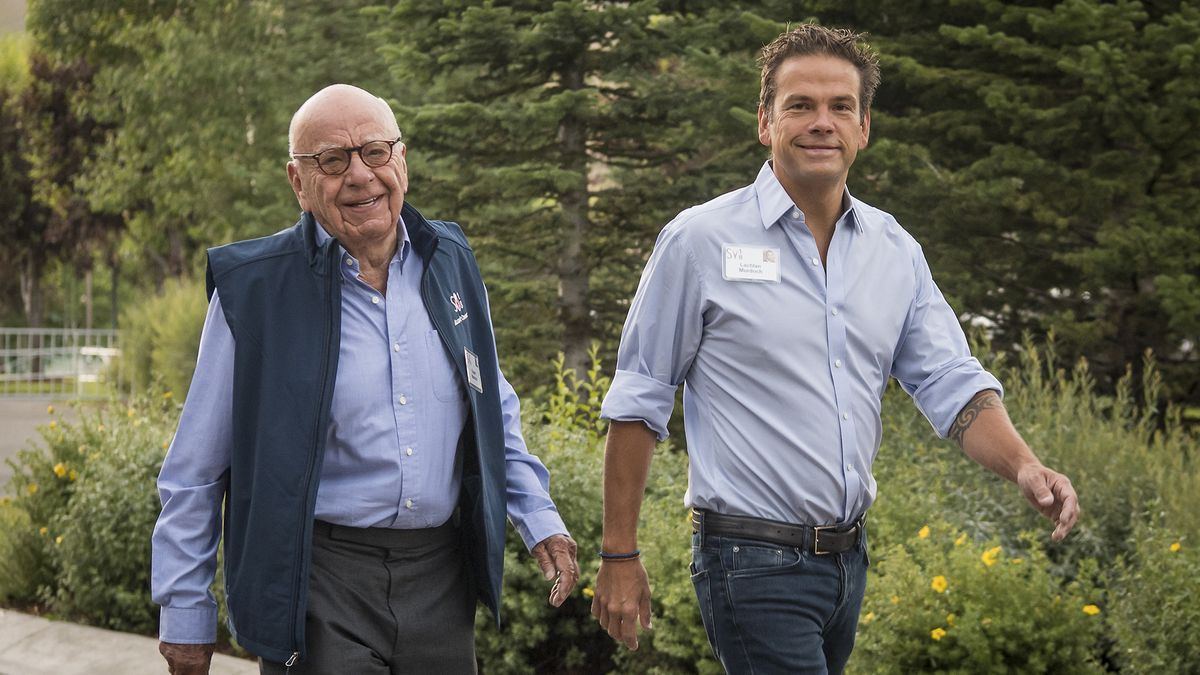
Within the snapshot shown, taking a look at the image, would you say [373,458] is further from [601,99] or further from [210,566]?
[601,99]

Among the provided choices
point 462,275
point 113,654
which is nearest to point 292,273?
point 462,275

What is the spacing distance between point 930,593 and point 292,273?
2.77m

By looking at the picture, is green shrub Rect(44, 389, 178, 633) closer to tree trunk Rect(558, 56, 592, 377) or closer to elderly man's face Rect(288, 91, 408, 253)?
elderly man's face Rect(288, 91, 408, 253)

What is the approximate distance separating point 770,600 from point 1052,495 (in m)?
0.62

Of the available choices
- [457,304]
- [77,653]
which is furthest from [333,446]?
[77,653]

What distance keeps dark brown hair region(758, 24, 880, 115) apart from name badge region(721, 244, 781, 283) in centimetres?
34

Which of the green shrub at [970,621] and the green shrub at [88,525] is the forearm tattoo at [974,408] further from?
the green shrub at [88,525]

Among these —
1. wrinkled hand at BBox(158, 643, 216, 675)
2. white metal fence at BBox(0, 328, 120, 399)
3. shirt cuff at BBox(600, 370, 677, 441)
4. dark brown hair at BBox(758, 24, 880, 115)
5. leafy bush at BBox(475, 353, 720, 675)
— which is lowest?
white metal fence at BBox(0, 328, 120, 399)

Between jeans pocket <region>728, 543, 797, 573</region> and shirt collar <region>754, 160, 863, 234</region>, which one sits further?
shirt collar <region>754, 160, 863, 234</region>

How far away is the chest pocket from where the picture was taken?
3248 millimetres

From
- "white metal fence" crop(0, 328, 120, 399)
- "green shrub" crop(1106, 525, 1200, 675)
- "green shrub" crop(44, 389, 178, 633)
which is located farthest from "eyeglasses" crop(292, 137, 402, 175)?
"white metal fence" crop(0, 328, 120, 399)

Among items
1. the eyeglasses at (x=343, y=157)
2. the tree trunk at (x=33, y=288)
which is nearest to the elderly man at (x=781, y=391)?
the eyeglasses at (x=343, y=157)

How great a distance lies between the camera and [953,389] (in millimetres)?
3393

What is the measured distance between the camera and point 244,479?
3.13 metres
